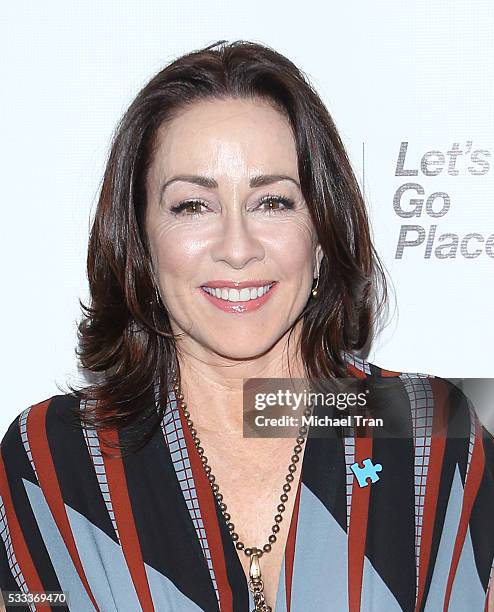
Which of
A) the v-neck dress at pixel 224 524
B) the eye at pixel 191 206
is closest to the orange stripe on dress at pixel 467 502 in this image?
the v-neck dress at pixel 224 524

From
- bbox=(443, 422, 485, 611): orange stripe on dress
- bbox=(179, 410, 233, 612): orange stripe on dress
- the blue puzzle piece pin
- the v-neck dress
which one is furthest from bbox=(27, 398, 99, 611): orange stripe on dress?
bbox=(443, 422, 485, 611): orange stripe on dress

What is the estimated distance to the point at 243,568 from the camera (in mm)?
1381

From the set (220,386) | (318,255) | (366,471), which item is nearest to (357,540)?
(366,471)

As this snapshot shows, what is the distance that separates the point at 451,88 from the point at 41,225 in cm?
81

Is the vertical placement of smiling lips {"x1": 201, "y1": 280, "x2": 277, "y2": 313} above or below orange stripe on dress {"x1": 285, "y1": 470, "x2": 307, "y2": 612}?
above

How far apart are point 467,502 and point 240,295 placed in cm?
48

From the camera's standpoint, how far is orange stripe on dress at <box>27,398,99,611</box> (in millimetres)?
1408

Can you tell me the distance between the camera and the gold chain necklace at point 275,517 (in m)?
1.36

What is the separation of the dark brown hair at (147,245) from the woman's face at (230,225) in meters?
0.03

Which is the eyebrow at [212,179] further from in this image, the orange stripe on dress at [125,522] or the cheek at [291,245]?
the orange stripe on dress at [125,522]

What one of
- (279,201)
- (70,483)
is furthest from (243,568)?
(279,201)

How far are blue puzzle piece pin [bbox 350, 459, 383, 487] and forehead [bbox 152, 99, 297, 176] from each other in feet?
1.51

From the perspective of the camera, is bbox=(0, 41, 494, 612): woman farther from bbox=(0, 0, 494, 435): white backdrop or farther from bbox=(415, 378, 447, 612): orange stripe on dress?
bbox=(0, 0, 494, 435): white backdrop

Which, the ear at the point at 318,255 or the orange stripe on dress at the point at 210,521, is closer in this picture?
the orange stripe on dress at the point at 210,521
